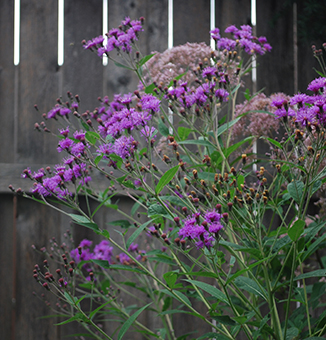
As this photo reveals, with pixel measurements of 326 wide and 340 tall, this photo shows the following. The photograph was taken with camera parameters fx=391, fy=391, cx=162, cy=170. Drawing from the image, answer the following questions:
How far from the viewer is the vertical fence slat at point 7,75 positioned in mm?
1944

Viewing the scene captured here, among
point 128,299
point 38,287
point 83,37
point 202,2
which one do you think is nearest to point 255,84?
point 202,2

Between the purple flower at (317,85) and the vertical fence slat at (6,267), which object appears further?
the vertical fence slat at (6,267)

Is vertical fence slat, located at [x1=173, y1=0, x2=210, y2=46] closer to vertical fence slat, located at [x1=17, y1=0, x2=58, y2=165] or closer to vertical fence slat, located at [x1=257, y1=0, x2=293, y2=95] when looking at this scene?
vertical fence slat, located at [x1=257, y1=0, x2=293, y2=95]

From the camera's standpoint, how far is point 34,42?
1.98 m

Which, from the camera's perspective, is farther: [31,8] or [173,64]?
[31,8]

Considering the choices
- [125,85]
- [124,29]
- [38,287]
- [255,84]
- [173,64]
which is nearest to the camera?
[124,29]

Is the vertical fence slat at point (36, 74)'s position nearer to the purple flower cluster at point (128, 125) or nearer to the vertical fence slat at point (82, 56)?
the vertical fence slat at point (82, 56)

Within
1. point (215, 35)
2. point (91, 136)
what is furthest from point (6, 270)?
point (215, 35)

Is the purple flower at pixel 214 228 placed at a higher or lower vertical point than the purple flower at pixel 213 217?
lower

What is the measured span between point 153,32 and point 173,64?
0.58m

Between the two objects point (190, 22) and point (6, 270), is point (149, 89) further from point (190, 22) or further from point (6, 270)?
point (6, 270)

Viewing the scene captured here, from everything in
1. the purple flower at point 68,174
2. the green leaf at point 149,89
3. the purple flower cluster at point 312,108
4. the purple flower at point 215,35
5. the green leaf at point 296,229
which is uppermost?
the purple flower at point 215,35

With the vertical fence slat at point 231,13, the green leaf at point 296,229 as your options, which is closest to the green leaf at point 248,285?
the green leaf at point 296,229

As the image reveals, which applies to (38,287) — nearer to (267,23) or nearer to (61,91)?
(61,91)
